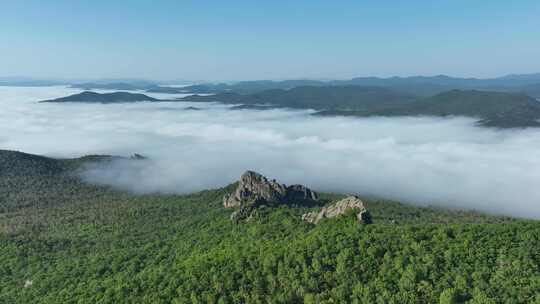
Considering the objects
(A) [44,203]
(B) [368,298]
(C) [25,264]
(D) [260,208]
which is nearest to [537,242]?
(B) [368,298]

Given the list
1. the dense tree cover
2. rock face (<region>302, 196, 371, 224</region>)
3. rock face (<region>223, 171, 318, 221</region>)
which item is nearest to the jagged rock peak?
rock face (<region>223, 171, 318, 221</region>)

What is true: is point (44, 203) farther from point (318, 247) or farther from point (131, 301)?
point (318, 247)

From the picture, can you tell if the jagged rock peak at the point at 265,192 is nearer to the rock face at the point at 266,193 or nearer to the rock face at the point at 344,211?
the rock face at the point at 266,193

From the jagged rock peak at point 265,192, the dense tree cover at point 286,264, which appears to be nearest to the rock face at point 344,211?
the dense tree cover at point 286,264

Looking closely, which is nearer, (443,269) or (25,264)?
(443,269)

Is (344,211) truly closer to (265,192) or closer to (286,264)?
(286,264)

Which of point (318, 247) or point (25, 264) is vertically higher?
point (318, 247)

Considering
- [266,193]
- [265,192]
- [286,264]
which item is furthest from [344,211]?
[265,192]
